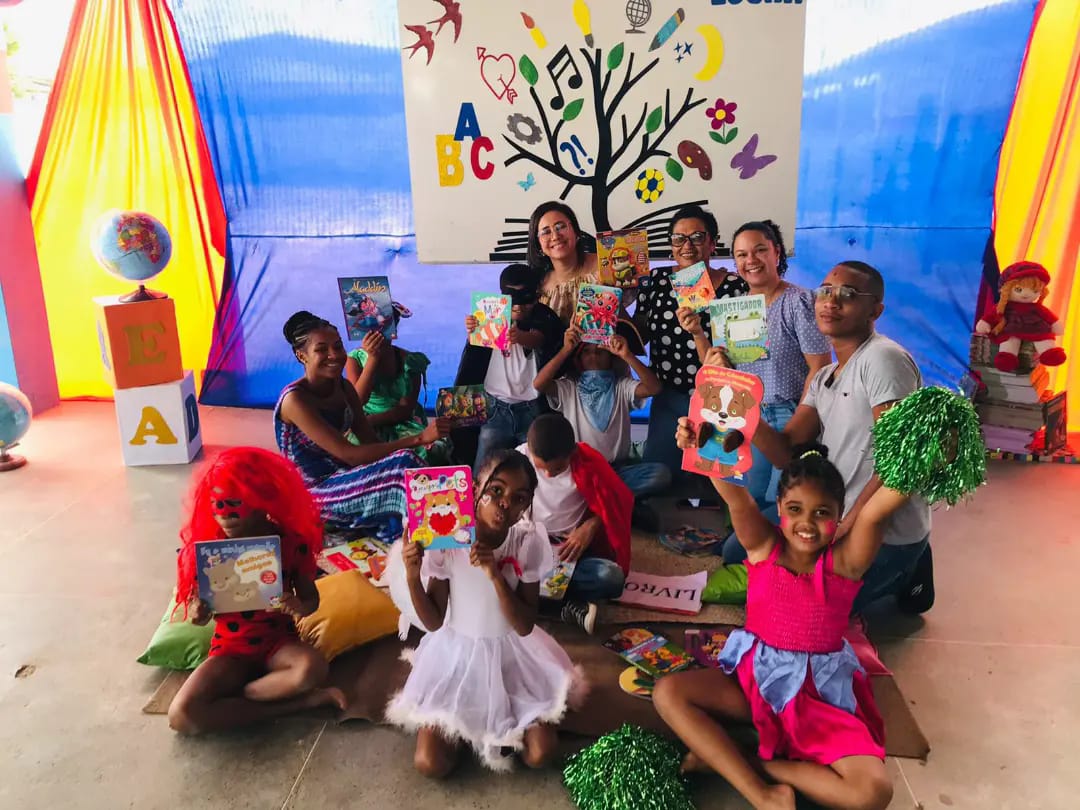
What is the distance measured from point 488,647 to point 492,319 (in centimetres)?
178

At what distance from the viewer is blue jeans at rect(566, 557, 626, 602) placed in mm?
2855

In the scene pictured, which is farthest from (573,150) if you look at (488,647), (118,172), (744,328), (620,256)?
(488,647)

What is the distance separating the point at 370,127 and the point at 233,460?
9.79 feet

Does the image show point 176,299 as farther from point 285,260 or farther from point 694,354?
point 694,354

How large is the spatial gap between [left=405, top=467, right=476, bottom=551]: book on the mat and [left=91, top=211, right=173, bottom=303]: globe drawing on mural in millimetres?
2999

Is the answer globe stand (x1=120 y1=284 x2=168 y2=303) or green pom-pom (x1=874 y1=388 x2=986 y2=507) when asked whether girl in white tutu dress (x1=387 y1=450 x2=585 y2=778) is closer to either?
green pom-pom (x1=874 y1=388 x2=986 y2=507)

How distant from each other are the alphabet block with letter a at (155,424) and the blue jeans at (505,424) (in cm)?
173

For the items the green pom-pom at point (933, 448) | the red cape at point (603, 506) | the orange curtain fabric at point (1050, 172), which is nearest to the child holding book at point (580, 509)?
the red cape at point (603, 506)

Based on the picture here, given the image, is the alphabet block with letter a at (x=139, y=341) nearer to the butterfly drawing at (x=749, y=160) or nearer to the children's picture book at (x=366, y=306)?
the children's picture book at (x=366, y=306)

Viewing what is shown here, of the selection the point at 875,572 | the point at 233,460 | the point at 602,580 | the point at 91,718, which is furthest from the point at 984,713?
the point at 91,718

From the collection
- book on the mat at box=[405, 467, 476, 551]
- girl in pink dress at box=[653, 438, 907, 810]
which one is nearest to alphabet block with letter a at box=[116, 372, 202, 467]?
book on the mat at box=[405, 467, 476, 551]

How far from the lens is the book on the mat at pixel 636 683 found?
94.3 inches

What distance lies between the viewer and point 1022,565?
3223 millimetres

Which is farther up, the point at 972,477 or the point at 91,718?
the point at 972,477
